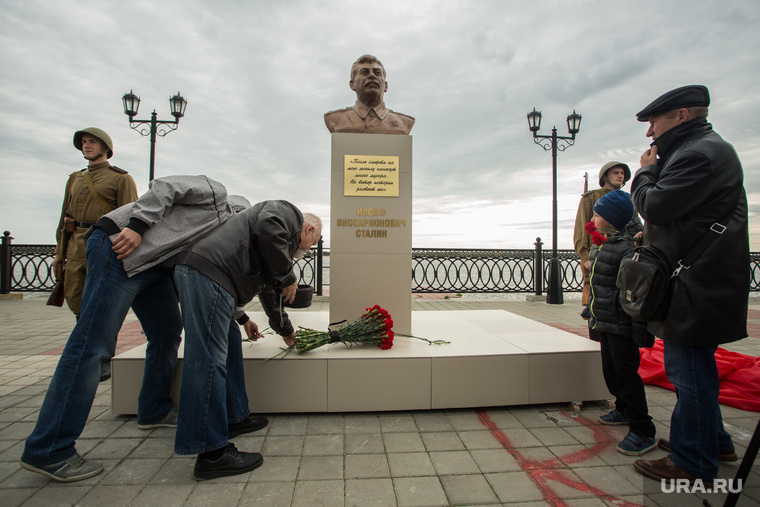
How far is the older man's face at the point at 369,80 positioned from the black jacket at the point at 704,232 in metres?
2.76

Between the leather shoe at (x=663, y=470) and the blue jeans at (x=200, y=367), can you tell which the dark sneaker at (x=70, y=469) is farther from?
the leather shoe at (x=663, y=470)

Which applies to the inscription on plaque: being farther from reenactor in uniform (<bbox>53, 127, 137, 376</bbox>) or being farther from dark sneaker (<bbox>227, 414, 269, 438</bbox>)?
reenactor in uniform (<bbox>53, 127, 137, 376</bbox>)

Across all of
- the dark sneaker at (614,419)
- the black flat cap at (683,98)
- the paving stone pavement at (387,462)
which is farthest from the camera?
the dark sneaker at (614,419)

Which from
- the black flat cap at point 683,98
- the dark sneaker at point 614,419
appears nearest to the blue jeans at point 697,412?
the dark sneaker at point 614,419

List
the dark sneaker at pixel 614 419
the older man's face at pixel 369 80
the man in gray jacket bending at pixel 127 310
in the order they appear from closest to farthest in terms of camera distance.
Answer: the man in gray jacket bending at pixel 127 310
the dark sneaker at pixel 614 419
the older man's face at pixel 369 80

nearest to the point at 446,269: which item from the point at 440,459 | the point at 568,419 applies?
the point at 568,419

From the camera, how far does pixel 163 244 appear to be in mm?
2322

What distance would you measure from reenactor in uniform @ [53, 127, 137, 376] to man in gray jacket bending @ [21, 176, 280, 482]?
1.56 meters

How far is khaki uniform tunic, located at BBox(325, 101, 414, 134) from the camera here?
13.4ft

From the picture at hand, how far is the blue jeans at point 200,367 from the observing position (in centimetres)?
211

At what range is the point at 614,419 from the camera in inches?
113

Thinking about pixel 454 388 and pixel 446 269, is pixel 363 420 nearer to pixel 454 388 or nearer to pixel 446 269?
pixel 454 388

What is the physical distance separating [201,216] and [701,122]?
2.99 m

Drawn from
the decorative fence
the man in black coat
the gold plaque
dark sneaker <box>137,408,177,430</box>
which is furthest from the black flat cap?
the decorative fence
